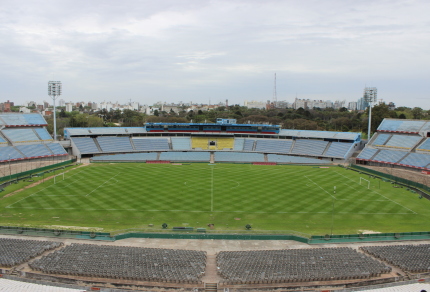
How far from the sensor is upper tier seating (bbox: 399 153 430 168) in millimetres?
56619

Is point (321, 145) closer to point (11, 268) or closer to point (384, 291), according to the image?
point (384, 291)

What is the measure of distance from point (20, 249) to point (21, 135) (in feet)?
166

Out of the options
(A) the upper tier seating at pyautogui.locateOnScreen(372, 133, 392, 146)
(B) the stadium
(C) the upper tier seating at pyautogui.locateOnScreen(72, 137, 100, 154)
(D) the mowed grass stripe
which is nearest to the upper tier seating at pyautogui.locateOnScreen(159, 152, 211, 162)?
(B) the stadium

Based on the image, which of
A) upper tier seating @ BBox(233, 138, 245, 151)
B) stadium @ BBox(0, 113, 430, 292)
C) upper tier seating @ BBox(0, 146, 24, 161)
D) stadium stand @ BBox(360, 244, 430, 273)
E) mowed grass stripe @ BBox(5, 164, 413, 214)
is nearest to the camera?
stadium @ BBox(0, 113, 430, 292)

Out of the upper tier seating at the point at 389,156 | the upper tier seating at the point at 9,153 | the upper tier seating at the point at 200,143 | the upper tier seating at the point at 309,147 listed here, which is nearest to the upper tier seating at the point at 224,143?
the upper tier seating at the point at 200,143

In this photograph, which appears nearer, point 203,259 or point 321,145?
point 203,259

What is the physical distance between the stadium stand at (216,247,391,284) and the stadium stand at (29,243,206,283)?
87.9 inches

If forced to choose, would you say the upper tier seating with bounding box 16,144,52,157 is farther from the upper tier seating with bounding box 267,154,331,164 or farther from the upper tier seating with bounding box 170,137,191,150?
the upper tier seating with bounding box 267,154,331,164

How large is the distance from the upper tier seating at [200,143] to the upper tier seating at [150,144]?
266 inches

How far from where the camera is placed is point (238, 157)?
233 feet

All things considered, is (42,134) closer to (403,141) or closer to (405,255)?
(405,255)

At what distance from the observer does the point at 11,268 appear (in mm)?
21375

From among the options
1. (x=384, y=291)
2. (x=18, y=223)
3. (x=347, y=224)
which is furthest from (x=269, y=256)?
(x=18, y=223)

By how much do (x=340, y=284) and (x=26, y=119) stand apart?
73890 mm
